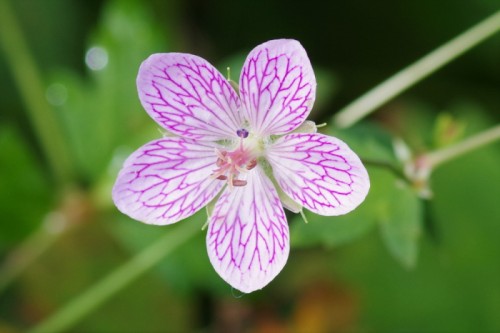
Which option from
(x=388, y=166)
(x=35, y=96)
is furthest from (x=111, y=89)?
(x=388, y=166)

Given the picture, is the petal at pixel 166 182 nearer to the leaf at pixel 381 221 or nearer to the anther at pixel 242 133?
the anther at pixel 242 133

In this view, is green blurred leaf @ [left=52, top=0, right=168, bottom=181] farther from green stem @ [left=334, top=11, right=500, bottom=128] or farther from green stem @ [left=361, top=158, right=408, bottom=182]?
green stem @ [left=361, top=158, right=408, bottom=182]

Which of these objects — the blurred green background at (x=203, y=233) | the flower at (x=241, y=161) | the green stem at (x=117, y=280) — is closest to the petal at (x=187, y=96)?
the flower at (x=241, y=161)

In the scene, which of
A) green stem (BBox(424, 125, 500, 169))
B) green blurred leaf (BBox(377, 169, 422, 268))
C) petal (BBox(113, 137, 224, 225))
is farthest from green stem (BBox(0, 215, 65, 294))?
green stem (BBox(424, 125, 500, 169))

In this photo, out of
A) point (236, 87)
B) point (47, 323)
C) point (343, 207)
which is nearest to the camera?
point (343, 207)

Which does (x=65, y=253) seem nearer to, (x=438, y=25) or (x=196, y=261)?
(x=196, y=261)

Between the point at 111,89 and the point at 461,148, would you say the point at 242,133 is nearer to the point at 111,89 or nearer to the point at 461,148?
the point at 461,148

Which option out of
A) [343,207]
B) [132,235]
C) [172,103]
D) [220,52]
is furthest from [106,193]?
[343,207]
